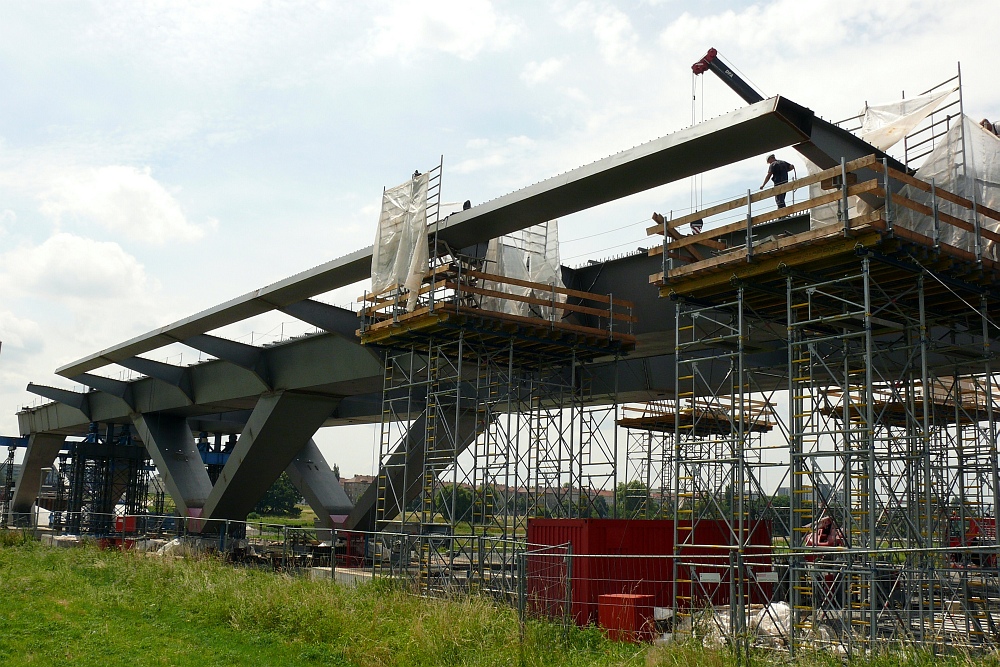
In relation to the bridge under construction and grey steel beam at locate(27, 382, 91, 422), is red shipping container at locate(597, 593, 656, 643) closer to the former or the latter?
the bridge under construction

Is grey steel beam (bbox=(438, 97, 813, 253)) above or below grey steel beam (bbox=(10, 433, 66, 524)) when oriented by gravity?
above

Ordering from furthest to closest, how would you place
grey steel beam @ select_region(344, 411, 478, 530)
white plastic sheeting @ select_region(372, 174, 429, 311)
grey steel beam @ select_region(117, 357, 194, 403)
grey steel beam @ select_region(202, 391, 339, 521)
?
grey steel beam @ select_region(117, 357, 194, 403)
grey steel beam @ select_region(202, 391, 339, 521)
grey steel beam @ select_region(344, 411, 478, 530)
white plastic sheeting @ select_region(372, 174, 429, 311)

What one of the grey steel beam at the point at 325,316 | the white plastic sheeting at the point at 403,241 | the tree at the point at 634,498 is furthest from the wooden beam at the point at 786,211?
the grey steel beam at the point at 325,316

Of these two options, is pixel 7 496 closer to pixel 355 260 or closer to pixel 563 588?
pixel 355 260

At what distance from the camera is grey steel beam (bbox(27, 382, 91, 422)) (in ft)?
156

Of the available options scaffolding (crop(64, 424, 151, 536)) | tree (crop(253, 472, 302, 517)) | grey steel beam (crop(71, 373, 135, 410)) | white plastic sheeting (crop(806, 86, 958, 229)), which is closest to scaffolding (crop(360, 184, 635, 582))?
white plastic sheeting (crop(806, 86, 958, 229))

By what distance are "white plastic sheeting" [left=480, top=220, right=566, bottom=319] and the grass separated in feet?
27.0

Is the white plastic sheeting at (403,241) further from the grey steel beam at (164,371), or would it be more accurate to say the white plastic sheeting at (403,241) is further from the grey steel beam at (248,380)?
the grey steel beam at (164,371)

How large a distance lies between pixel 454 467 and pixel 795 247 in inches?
415

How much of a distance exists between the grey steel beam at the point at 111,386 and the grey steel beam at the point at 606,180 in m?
18.9

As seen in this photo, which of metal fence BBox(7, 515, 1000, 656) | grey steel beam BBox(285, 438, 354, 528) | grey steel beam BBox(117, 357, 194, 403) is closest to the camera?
metal fence BBox(7, 515, 1000, 656)

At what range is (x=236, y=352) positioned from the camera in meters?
32.9

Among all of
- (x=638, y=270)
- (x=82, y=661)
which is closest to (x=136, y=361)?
(x=638, y=270)

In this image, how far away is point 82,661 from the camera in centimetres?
1389
